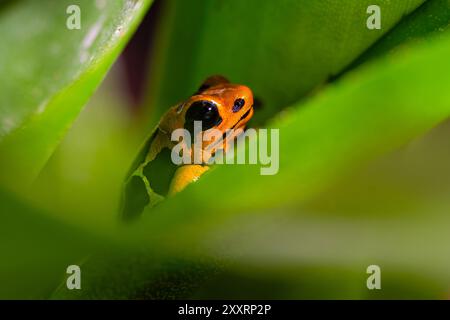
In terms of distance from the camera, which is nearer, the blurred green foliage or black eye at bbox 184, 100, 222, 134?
the blurred green foliage

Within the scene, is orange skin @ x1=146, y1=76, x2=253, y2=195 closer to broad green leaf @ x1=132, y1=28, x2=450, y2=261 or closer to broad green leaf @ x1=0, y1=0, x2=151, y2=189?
broad green leaf @ x1=0, y1=0, x2=151, y2=189

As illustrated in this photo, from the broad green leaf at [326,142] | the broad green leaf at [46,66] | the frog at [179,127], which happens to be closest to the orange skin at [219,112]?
the frog at [179,127]

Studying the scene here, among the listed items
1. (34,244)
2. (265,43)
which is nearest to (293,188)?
(34,244)

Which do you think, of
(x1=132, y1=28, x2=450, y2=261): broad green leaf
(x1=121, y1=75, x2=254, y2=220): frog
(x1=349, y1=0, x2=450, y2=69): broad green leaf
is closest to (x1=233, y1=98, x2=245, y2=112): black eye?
(x1=121, y1=75, x2=254, y2=220): frog

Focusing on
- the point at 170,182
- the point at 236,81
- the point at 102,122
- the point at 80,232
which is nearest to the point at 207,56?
the point at 236,81

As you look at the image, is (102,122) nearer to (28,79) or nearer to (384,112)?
(28,79)

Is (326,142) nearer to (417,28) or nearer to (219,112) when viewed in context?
(417,28)
